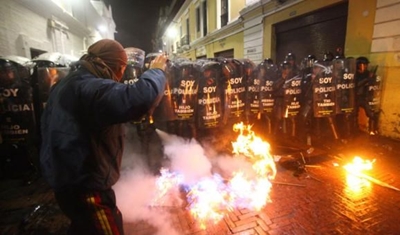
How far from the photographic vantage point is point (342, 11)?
22.9 feet

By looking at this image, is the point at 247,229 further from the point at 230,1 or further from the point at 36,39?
the point at 230,1

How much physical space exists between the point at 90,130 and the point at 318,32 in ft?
27.7

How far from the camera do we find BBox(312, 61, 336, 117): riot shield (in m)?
5.21

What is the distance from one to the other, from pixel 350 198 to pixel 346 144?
2.58 metres

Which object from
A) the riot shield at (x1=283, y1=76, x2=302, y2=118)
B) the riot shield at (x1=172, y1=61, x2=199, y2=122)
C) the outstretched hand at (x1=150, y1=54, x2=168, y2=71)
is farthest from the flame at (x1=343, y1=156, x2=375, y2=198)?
the outstretched hand at (x1=150, y1=54, x2=168, y2=71)

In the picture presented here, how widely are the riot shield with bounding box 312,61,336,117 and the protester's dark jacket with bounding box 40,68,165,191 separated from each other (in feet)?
14.8


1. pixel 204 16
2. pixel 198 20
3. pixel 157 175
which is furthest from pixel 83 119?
pixel 198 20

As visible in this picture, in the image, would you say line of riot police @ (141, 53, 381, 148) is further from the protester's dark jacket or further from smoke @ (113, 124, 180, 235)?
the protester's dark jacket

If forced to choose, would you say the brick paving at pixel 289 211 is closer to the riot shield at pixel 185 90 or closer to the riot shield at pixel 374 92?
the riot shield at pixel 374 92

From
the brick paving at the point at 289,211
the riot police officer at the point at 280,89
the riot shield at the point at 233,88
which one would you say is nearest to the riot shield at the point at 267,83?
the riot police officer at the point at 280,89

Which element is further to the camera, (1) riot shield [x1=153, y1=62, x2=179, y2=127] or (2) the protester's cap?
(1) riot shield [x1=153, y1=62, x2=179, y2=127]

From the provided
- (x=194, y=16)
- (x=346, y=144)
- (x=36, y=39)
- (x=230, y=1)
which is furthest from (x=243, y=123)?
(x=194, y=16)

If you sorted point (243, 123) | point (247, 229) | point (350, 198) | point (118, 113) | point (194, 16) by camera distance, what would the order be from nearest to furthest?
point (118, 113)
point (247, 229)
point (350, 198)
point (243, 123)
point (194, 16)

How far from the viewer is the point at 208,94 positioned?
15.2 feet
